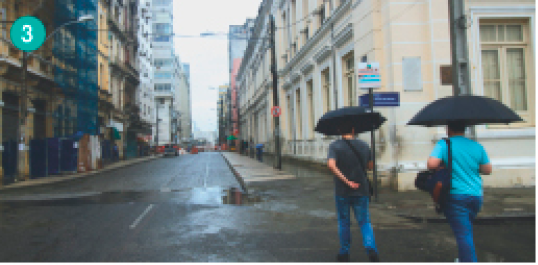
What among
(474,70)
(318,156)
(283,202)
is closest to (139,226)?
(283,202)

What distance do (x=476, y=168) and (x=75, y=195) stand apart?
465 inches

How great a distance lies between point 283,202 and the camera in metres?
9.84

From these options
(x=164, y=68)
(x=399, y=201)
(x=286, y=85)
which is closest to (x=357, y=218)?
(x=399, y=201)

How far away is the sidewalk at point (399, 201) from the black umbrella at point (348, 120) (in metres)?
2.84

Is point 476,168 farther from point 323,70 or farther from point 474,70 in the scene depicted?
point 323,70

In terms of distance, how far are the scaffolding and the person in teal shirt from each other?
21355 mm

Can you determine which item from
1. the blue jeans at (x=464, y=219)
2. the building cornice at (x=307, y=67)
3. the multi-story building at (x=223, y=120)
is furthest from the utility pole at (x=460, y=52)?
the multi-story building at (x=223, y=120)

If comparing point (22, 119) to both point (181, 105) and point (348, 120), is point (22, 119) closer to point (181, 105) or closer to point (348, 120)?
point (348, 120)

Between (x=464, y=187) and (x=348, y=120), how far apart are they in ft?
5.38

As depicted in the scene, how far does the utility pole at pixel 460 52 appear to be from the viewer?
751cm

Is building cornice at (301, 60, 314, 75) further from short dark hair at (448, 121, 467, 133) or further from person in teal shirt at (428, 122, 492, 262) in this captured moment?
person in teal shirt at (428, 122, 492, 262)

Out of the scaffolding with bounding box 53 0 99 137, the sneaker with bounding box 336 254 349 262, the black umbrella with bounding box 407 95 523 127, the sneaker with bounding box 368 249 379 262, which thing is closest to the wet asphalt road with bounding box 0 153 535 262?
the sneaker with bounding box 336 254 349 262

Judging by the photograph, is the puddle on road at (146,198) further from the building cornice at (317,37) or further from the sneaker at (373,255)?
the building cornice at (317,37)

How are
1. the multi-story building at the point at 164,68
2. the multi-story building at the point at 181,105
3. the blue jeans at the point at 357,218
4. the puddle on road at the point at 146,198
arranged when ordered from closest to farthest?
the blue jeans at the point at 357,218
the puddle on road at the point at 146,198
the multi-story building at the point at 164,68
the multi-story building at the point at 181,105
